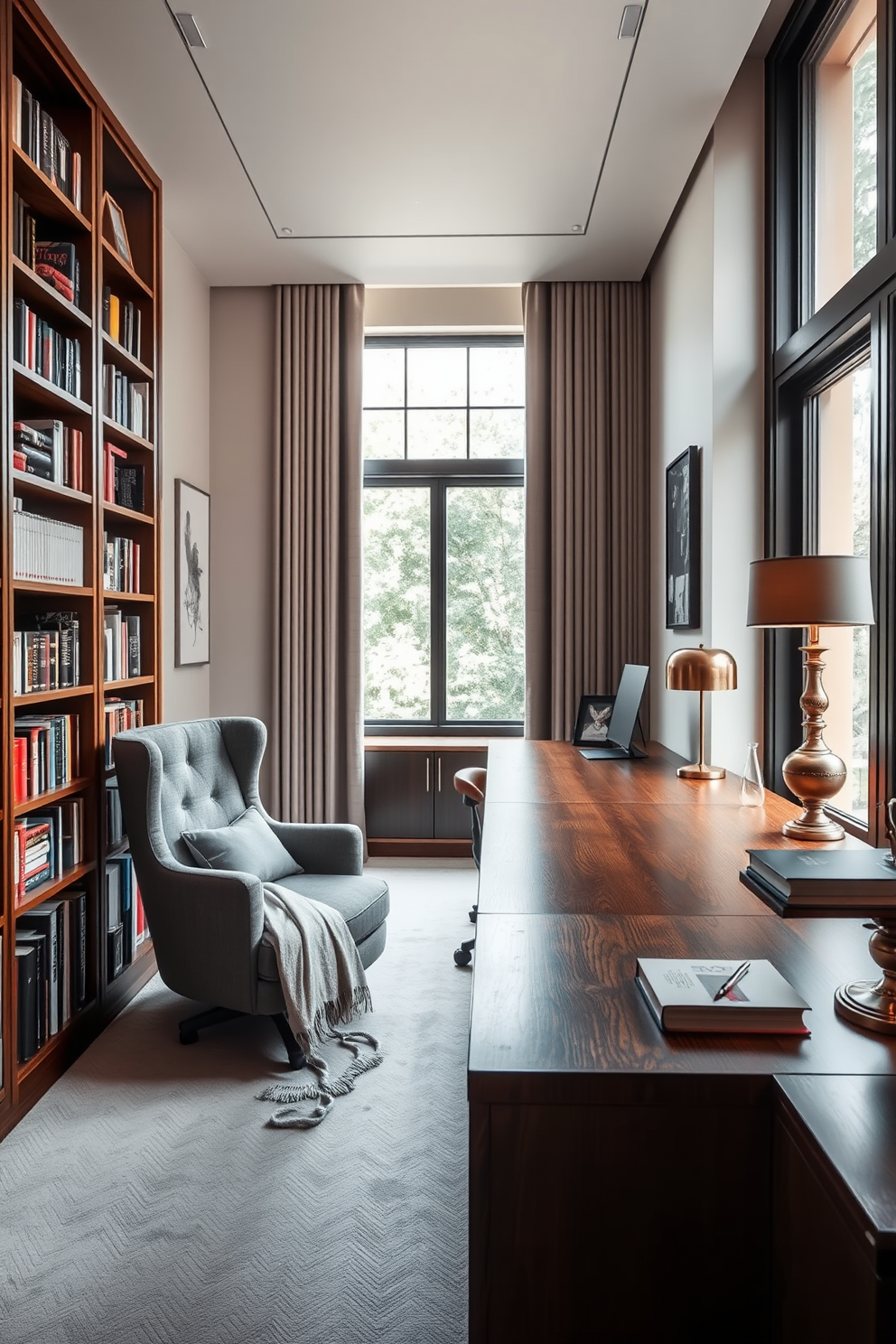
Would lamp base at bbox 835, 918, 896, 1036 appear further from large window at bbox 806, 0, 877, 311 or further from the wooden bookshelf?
large window at bbox 806, 0, 877, 311

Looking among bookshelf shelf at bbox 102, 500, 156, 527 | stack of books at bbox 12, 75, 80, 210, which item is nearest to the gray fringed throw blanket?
bookshelf shelf at bbox 102, 500, 156, 527

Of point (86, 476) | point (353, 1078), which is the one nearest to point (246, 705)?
point (86, 476)

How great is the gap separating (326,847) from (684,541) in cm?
185

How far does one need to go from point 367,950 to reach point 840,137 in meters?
2.88

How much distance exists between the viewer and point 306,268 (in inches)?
162

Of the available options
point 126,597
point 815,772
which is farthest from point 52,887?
point 815,772

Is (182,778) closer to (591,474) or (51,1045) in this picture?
(51,1045)

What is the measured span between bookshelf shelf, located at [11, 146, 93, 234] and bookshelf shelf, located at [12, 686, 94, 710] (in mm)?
1357

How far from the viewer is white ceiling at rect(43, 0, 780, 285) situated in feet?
7.93

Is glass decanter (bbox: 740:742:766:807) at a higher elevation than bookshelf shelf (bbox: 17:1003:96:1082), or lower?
higher

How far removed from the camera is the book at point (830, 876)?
100 centimetres

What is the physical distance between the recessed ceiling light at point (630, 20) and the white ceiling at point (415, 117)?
27 millimetres

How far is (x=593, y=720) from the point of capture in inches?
152

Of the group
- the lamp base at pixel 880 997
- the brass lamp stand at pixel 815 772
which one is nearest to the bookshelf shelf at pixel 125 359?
the brass lamp stand at pixel 815 772
